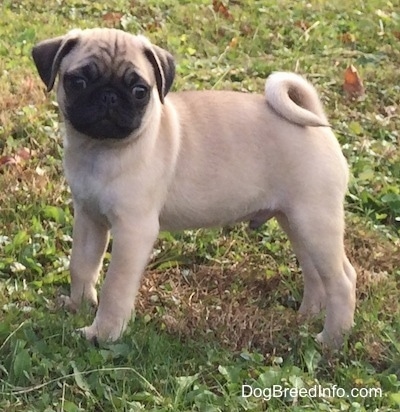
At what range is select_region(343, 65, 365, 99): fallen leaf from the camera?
6203 mm

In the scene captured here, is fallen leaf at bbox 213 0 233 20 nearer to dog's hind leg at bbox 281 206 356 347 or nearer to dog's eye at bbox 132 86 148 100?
dog's hind leg at bbox 281 206 356 347

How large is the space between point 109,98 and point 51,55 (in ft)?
1.12

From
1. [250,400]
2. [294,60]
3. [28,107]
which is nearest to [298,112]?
[250,400]

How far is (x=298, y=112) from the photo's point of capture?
142 inches

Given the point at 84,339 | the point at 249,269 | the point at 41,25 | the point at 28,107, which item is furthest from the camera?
the point at 41,25

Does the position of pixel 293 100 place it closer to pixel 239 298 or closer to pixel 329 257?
pixel 329 257

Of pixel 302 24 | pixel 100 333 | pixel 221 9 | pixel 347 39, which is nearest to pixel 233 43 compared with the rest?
pixel 221 9

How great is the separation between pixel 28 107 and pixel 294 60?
244 centimetres

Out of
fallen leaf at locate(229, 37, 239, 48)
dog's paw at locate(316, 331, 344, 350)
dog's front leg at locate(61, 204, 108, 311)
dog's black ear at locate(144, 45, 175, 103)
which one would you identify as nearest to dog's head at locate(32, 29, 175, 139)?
dog's black ear at locate(144, 45, 175, 103)

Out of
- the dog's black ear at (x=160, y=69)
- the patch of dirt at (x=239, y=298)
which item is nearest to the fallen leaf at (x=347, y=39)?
the patch of dirt at (x=239, y=298)

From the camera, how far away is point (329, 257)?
362cm

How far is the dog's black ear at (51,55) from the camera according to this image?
11.1ft

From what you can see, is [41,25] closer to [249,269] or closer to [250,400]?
[249,269]

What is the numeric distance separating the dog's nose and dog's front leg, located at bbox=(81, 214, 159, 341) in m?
0.47
